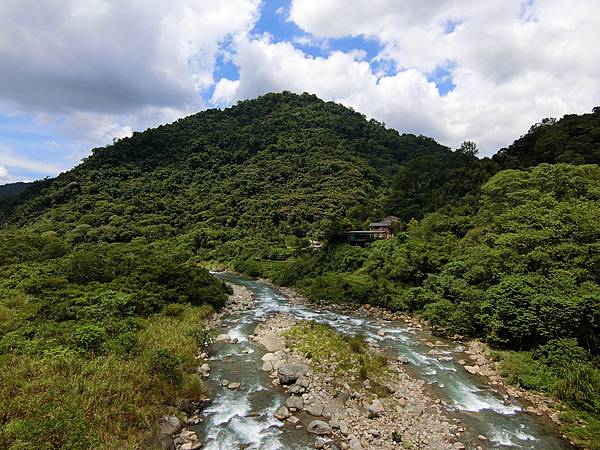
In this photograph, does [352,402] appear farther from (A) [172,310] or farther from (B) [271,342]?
(A) [172,310]

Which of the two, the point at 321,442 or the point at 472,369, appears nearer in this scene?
the point at 321,442

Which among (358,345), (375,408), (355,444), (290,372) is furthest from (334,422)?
(358,345)

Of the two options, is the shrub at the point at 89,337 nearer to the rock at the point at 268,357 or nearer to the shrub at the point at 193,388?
the shrub at the point at 193,388

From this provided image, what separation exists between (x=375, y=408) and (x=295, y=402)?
3.28 metres

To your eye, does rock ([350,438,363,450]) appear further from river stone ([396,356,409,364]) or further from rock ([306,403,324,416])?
river stone ([396,356,409,364])

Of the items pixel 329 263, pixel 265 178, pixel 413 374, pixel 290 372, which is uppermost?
pixel 265 178

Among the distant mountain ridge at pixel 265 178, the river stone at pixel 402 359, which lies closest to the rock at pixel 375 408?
the river stone at pixel 402 359

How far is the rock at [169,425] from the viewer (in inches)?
472

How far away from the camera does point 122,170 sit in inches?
4218

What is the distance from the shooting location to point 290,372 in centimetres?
1688

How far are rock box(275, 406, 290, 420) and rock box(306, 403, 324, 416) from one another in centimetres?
86

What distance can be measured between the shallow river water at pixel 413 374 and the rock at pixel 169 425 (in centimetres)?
91

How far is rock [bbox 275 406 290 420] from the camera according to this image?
13.7m

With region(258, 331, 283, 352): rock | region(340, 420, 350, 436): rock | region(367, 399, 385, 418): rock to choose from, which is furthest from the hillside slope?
region(340, 420, 350, 436): rock
